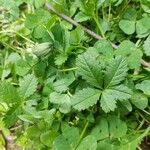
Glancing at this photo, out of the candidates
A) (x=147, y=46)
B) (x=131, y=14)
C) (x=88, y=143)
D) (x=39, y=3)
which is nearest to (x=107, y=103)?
(x=88, y=143)

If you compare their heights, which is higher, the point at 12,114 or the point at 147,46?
the point at 147,46

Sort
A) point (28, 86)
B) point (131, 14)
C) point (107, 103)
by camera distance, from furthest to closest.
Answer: point (131, 14) → point (28, 86) → point (107, 103)

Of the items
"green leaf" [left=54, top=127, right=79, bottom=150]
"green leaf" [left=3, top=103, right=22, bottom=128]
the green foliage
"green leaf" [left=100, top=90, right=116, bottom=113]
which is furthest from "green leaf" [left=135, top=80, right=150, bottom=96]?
"green leaf" [left=3, top=103, right=22, bottom=128]

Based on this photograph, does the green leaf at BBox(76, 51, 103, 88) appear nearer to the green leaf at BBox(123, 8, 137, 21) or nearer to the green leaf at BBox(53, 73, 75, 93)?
the green leaf at BBox(53, 73, 75, 93)

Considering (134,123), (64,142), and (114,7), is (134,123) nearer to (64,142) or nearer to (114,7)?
(64,142)

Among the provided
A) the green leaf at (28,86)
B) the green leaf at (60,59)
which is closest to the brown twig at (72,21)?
the green leaf at (60,59)

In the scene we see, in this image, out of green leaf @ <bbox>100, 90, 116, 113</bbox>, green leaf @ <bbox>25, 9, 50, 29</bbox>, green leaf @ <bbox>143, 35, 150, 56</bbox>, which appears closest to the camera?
green leaf @ <bbox>100, 90, 116, 113</bbox>

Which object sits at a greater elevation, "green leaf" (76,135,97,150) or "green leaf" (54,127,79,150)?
"green leaf" (76,135,97,150)

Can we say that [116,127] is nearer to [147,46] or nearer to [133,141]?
[133,141]
